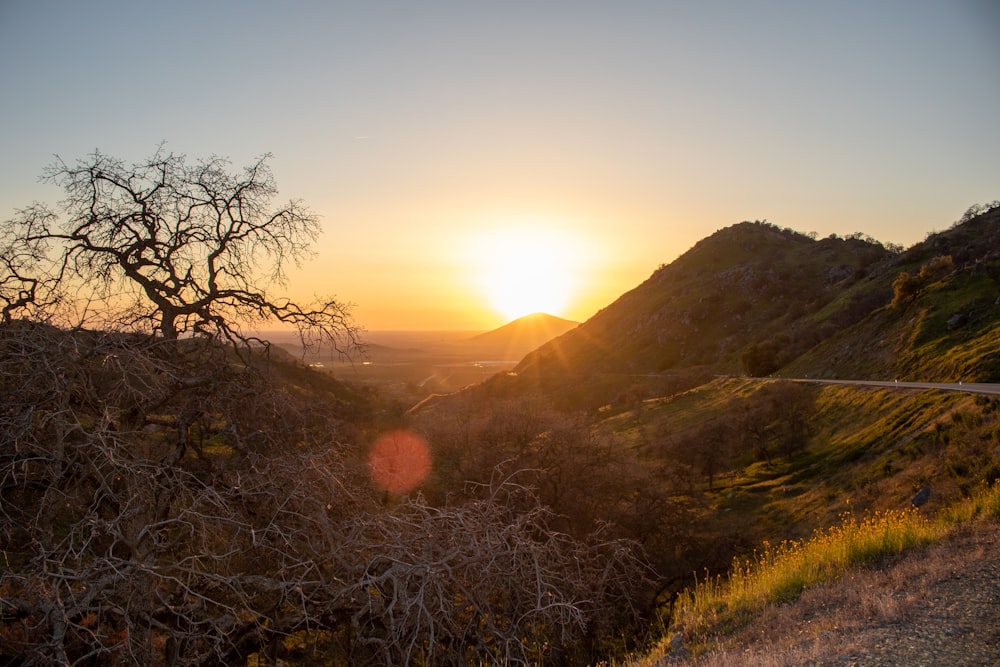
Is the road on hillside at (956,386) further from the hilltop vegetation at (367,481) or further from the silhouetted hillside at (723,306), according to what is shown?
the silhouetted hillside at (723,306)

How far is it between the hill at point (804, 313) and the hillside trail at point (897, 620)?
2682 cm

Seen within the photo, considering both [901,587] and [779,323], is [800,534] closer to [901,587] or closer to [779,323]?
[901,587]

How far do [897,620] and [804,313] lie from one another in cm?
8448

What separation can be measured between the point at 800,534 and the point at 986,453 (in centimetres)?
666

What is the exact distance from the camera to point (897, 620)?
596 cm

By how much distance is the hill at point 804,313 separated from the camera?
37344 millimetres

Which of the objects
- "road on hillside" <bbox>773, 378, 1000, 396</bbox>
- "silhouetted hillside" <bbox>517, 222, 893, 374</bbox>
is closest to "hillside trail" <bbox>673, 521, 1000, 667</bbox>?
"road on hillside" <bbox>773, 378, 1000, 396</bbox>

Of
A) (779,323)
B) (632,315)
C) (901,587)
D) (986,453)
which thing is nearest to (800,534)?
(986,453)

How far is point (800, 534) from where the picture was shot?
20.7 meters

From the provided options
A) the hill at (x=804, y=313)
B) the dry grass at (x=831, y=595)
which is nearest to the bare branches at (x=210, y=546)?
the dry grass at (x=831, y=595)

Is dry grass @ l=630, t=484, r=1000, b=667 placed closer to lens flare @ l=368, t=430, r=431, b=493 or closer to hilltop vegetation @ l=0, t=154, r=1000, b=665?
hilltop vegetation @ l=0, t=154, r=1000, b=665

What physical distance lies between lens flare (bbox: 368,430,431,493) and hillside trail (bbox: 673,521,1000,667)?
780 cm

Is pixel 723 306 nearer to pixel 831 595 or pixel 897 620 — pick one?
pixel 831 595

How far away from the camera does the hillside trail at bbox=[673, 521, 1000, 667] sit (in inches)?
206
